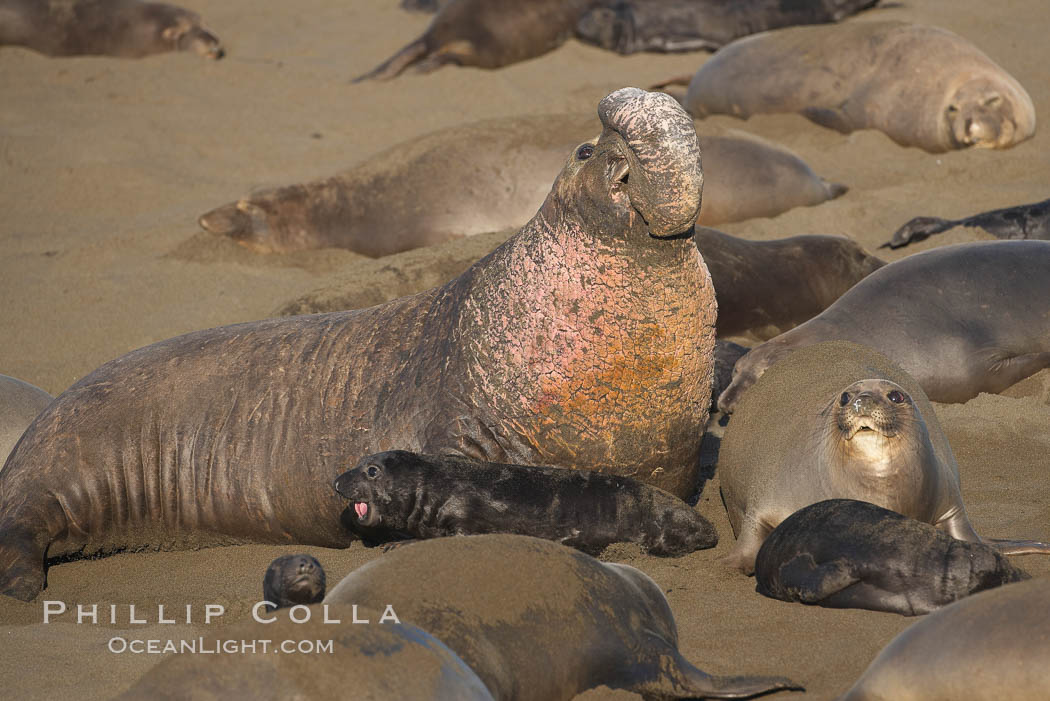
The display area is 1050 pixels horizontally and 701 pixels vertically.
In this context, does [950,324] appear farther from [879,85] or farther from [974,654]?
[879,85]

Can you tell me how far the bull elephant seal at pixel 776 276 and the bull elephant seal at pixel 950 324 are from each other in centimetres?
53

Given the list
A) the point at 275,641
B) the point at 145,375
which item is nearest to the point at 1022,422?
the point at 145,375

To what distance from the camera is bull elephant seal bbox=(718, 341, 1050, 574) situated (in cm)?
405

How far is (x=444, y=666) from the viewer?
7.91ft

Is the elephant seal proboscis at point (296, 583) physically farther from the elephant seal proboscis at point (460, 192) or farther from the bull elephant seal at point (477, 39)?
the bull elephant seal at point (477, 39)

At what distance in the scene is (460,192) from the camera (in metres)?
7.45

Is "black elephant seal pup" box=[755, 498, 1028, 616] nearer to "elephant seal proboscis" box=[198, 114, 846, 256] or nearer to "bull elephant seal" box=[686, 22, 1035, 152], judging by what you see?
"elephant seal proboscis" box=[198, 114, 846, 256]

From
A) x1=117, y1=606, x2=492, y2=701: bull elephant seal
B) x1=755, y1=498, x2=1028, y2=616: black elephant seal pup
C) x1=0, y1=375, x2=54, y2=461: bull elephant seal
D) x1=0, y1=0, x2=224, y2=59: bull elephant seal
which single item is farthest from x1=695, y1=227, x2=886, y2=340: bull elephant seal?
x1=0, y1=0, x2=224, y2=59: bull elephant seal

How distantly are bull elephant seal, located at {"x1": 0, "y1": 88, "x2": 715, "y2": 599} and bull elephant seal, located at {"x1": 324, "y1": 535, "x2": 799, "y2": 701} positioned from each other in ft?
3.23

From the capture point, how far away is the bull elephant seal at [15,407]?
513cm

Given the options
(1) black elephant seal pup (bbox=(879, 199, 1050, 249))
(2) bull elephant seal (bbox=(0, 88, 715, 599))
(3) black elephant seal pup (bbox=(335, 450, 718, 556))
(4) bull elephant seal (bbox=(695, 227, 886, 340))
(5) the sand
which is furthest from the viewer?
(1) black elephant seal pup (bbox=(879, 199, 1050, 249))

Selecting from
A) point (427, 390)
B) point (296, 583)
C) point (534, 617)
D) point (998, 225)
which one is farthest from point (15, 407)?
point (998, 225)

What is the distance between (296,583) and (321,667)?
638 mm

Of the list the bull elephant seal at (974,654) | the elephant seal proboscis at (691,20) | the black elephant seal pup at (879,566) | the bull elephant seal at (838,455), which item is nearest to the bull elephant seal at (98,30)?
the elephant seal proboscis at (691,20)
